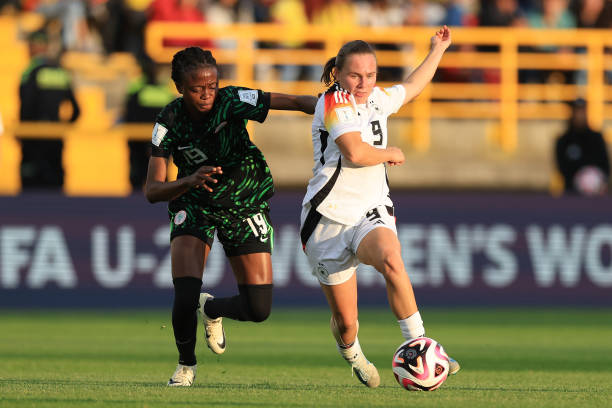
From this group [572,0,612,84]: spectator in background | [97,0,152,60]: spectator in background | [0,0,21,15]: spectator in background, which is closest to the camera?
[97,0,152,60]: spectator in background

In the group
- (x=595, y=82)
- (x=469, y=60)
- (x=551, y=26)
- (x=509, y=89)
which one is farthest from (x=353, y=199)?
(x=551, y=26)

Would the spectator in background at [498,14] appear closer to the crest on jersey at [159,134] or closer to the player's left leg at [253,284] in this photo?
the player's left leg at [253,284]

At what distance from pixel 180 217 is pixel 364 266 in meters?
6.55

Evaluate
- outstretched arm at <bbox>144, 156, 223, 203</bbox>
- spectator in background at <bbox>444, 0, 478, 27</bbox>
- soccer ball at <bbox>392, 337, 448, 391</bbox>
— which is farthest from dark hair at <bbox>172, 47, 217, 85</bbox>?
spectator in background at <bbox>444, 0, 478, 27</bbox>

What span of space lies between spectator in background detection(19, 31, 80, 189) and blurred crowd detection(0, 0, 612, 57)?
217cm

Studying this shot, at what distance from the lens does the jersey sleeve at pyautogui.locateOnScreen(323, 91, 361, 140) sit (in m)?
7.47

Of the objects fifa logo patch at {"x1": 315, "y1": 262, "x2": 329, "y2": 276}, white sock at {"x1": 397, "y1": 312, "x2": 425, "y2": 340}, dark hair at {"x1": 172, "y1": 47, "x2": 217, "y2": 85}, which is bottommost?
white sock at {"x1": 397, "y1": 312, "x2": 425, "y2": 340}

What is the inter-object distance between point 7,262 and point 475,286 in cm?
528

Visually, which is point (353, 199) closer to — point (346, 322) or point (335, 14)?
point (346, 322)

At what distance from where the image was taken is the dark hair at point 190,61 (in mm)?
7527

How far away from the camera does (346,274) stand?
7.81m

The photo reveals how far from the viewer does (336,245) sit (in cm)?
776

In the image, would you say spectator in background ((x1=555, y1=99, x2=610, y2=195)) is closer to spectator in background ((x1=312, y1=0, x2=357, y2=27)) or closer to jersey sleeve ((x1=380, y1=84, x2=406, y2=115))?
spectator in background ((x1=312, y1=0, x2=357, y2=27))

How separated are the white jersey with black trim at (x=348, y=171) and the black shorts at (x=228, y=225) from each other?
0.56m
